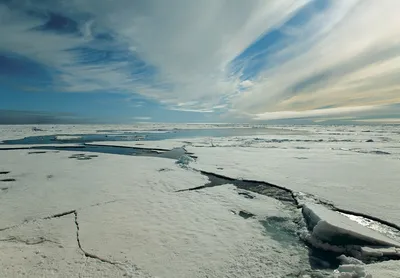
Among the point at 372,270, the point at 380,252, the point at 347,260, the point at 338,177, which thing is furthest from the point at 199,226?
the point at 338,177

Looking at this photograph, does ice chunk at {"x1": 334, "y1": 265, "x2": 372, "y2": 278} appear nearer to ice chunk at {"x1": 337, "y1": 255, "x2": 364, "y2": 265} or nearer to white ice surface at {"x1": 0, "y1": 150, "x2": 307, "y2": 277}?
ice chunk at {"x1": 337, "y1": 255, "x2": 364, "y2": 265}

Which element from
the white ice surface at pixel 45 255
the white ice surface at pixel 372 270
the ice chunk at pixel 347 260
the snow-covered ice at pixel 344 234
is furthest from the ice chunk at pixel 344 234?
the white ice surface at pixel 45 255

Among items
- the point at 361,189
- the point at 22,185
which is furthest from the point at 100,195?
the point at 361,189

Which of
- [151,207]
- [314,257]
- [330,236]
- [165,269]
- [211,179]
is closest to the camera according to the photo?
[165,269]

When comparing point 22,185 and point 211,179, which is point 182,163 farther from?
point 22,185

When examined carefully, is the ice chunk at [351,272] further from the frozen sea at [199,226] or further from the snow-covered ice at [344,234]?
the snow-covered ice at [344,234]

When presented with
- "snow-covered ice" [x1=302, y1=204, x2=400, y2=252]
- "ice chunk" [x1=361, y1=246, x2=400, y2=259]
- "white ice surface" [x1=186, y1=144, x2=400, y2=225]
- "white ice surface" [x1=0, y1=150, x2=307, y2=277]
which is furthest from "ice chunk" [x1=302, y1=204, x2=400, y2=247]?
"white ice surface" [x1=186, y1=144, x2=400, y2=225]

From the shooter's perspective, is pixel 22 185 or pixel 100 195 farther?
pixel 22 185

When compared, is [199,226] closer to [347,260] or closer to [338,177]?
[347,260]

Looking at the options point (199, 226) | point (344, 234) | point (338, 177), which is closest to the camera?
point (344, 234)
